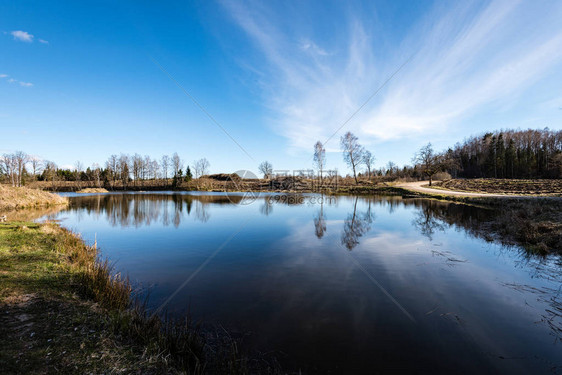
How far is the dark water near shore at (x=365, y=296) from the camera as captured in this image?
439cm

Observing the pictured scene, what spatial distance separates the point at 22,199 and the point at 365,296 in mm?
39287

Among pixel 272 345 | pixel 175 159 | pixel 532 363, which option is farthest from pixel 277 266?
pixel 175 159

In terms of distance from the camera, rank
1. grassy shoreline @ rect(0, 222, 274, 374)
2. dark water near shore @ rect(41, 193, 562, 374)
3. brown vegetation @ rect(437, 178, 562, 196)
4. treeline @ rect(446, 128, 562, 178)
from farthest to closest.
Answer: treeline @ rect(446, 128, 562, 178), brown vegetation @ rect(437, 178, 562, 196), dark water near shore @ rect(41, 193, 562, 374), grassy shoreline @ rect(0, 222, 274, 374)

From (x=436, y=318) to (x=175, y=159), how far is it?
98396 millimetres

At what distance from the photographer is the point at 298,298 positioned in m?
6.43

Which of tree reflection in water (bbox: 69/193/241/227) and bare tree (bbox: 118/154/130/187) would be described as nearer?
tree reflection in water (bbox: 69/193/241/227)

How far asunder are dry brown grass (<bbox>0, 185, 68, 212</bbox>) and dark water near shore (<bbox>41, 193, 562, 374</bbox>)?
22.9 meters

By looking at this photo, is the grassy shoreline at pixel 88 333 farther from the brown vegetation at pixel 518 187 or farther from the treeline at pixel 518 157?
the treeline at pixel 518 157

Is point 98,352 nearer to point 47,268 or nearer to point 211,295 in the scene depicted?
point 211,295

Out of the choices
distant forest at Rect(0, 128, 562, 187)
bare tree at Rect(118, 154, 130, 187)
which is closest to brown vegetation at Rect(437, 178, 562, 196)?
distant forest at Rect(0, 128, 562, 187)

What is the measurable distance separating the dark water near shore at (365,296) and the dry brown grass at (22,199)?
22.9 metres

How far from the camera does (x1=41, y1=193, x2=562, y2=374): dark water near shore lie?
4391 mm

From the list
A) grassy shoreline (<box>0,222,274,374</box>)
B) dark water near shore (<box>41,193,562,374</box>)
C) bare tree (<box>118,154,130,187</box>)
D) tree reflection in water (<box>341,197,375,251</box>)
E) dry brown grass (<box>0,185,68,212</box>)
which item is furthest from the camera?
bare tree (<box>118,154,130,187</box>)

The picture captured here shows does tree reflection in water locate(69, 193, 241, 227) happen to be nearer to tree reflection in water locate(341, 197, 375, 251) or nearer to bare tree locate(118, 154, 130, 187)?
tree reflection in water locate(341, 197, 375, 251)
